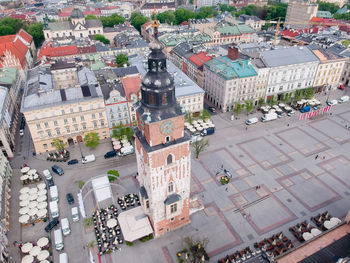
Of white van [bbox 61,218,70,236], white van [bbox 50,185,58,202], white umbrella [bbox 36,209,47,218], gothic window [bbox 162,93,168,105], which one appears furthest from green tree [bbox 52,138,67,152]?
gothic window [bbox 162,93,168,105]

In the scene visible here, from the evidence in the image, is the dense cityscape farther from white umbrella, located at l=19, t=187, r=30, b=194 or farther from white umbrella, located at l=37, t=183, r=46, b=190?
white umbrella, located at l=37, t=183, r=46, b=190

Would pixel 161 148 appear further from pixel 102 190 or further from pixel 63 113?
pixel 63 113

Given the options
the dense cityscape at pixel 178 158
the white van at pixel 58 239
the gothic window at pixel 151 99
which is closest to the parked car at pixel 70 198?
the dense cityscape at pixel 178 158

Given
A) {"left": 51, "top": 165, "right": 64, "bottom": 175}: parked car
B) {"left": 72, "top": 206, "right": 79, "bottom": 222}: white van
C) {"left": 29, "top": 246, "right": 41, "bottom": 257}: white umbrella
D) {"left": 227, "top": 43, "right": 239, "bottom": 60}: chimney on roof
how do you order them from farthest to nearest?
1. {"left": 227, "top": 43, "right": 239, "bottom": 60}: chimney on roof
2. {"left": 51, "top": 165, "right": 64, "bottom": 175}: parked car
3. {"left": 72, "top": 206, "right": 79, "bottom": 222}: white van
4. {"left": 29, "top": 246, "right": 41, "bottom": 257}: white umbrella

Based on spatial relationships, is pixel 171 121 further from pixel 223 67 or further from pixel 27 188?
pixel 223 67

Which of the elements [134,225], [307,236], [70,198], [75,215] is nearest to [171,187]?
[134,225]

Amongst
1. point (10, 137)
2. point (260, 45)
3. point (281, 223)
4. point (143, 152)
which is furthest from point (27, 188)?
point (260, 45)
